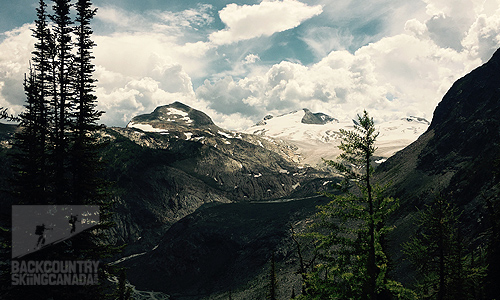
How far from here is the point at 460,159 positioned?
86.2 m

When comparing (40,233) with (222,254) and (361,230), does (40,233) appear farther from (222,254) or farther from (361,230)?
(222,254)

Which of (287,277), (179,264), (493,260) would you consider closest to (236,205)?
(179,264)

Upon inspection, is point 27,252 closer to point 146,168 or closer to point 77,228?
point 77,228

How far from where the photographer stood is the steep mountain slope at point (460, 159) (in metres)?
61.0

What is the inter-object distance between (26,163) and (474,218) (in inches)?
2691

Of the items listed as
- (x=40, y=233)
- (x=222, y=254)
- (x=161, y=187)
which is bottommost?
(x=222, y=254)

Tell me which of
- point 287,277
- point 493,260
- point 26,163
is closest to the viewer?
point 26,163

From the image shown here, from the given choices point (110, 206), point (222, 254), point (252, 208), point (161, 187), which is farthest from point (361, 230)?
point (161, 187)

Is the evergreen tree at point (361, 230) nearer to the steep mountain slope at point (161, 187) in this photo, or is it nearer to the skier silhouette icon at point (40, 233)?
the skier silhouette icon at point (40, 233)

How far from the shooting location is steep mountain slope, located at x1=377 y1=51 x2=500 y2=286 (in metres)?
61.0

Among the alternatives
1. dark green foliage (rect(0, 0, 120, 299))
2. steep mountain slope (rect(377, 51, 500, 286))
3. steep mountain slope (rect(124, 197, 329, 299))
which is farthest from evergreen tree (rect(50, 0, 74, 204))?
steep mountain slope (rect(124, 197, 329, 299))

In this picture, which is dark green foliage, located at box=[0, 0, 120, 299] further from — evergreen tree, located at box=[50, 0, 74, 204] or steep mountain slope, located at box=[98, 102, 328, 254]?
steep mountain slope, located at box=[98, 102, 328, 254]

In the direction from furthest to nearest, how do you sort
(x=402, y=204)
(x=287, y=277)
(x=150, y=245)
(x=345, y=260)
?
(x=150, y=245), (x=402, y=204), (x=287, y=277), (x=345, y=260)

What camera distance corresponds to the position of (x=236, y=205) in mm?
142125
